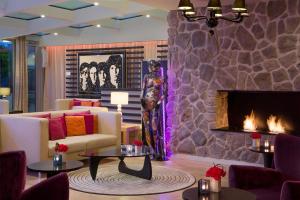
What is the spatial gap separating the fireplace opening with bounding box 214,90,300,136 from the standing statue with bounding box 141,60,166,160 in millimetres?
1028

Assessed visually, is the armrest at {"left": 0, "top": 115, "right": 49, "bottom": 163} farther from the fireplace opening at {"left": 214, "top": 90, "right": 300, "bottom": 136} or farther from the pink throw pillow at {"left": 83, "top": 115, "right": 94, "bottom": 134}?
the fireplace opening at {"left": 214, "top": 90, "right": 300, "bottom": 136}

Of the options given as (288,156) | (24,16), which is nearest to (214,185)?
(288,156)

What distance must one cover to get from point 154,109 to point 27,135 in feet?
7.28

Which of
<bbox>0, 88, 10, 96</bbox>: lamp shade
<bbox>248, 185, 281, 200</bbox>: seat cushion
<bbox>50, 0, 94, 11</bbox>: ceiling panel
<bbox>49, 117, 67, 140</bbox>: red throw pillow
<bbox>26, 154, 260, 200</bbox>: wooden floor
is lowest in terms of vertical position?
<bbox>26, 154, 260, 200</bbox>: wooden floor

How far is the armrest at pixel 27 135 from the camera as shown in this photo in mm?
6359

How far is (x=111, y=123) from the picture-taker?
308 inches

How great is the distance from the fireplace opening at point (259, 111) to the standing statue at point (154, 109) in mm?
1028

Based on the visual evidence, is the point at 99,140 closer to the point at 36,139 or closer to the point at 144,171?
the point at 36,139

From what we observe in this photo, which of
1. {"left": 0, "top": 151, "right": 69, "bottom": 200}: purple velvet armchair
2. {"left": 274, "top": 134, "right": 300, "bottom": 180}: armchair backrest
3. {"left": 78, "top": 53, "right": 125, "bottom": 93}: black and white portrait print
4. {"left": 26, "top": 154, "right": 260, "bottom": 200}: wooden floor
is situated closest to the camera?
{"left": 0, "top": 151, "right": 69, "bottom": 200}: purple velvet armchair

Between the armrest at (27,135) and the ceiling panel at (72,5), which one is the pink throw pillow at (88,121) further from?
the ceiling panel at (72,5)

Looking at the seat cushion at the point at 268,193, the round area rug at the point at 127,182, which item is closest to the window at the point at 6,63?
the round area rug at the point at 127,182

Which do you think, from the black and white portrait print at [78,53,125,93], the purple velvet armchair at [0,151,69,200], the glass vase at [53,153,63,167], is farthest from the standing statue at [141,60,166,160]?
the black and white portrait print at [78,53,125,93]

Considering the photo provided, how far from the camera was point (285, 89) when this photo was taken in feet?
21.9

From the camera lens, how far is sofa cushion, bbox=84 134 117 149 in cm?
718
